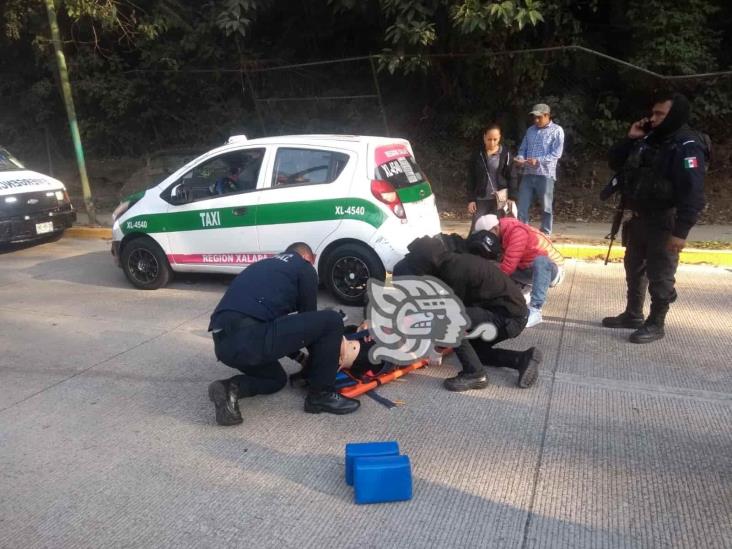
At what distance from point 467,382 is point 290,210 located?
3.00 meters

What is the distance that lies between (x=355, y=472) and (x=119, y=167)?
15781 millimetres

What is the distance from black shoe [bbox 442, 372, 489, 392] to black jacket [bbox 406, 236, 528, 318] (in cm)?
48

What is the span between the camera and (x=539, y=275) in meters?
5.57

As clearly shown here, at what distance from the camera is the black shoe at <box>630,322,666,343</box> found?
5.33 metres

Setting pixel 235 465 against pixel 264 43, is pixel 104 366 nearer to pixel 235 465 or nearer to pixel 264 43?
pixel 235 465

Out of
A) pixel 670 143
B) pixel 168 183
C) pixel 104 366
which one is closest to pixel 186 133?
pixel 168 183

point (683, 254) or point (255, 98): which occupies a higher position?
point (255, 98)

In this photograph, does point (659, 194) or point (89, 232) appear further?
point (89, 232)

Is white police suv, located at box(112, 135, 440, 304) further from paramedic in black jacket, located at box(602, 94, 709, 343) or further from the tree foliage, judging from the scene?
the tree foliage

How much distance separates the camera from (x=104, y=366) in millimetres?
5223

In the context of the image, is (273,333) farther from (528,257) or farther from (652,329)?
(652,329)

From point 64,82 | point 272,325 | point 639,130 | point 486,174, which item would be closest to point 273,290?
point 272,325

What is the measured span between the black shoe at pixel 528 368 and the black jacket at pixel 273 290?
151cm

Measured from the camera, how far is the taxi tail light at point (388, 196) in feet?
21.0
